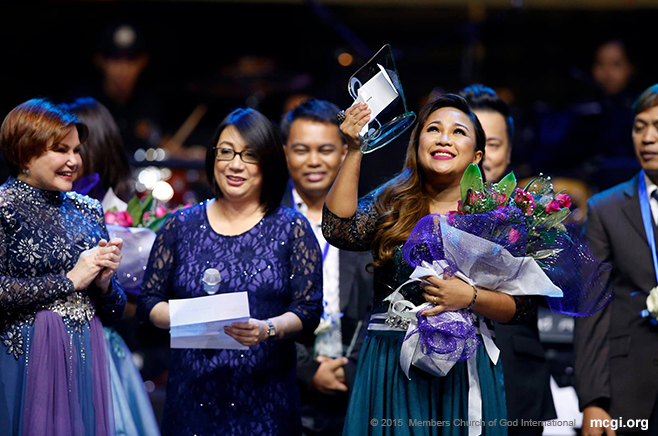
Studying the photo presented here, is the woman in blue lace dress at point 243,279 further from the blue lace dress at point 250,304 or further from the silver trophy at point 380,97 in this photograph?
the silver trophy at point 380,97

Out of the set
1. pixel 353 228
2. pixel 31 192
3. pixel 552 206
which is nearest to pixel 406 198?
pixel 353 228

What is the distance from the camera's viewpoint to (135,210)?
3453 mm

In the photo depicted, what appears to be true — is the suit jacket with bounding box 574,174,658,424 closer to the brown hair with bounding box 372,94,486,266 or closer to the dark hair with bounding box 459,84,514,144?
the dark hair with bounding box 459,84,514,144

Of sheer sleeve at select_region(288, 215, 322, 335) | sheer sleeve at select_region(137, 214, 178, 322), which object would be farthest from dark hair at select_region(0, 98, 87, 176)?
sheer sleeve at select_region(288, 215, 322, 335)

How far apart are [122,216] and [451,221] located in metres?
1.59

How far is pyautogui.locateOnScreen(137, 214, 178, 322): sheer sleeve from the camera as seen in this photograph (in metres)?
2.87

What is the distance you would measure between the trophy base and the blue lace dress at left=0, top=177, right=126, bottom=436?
1.08 m

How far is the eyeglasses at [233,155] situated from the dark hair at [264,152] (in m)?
0.02

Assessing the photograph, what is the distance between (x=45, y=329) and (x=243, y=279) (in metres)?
0.70

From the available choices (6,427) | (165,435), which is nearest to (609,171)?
(165,435)

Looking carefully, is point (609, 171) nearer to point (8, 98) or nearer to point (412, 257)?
point (412, 257)

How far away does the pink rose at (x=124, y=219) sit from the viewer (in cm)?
334

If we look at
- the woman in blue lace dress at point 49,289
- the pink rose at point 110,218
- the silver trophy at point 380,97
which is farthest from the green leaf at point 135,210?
the silver trophy at point 380,97

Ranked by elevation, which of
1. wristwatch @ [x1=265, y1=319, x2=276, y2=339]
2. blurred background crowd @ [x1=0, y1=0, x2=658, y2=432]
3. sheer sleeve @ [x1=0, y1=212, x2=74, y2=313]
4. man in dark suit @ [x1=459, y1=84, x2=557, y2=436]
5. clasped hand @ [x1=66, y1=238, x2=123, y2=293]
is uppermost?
blurred background crowd @ [x1=0, y1=0, x2=658, y2=432]
